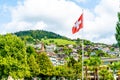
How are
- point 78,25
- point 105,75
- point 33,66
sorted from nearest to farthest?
point 78,25 → point 33,66 → point 105,75

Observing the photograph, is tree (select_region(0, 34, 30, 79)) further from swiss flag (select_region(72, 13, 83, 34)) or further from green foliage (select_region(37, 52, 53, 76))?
swiss flag (select_region(72, 13, 83, 34))

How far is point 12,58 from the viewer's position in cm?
8788

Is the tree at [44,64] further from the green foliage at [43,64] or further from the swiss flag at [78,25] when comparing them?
the swiss flag at [78,25]

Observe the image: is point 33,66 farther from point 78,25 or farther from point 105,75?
point 78,25

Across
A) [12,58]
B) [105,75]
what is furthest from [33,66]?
[105,75]

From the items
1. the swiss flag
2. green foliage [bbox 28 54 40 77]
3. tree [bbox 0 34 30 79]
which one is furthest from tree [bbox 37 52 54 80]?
the swiss flag

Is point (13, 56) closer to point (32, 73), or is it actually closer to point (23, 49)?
point (23, 49)

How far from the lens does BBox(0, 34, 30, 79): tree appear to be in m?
87.1

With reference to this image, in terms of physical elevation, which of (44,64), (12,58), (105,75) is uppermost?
(12,58)

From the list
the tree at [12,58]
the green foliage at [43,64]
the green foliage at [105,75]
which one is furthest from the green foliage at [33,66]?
the green foliage at [105,75]

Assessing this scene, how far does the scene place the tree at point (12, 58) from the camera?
87062 mm

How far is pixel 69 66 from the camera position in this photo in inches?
4872

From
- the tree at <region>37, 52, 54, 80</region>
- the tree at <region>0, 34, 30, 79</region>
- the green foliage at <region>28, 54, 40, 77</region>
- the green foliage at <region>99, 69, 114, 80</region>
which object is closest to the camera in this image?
the tree at <region>0, 34, 30, 79</region>

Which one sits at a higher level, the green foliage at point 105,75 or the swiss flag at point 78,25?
the swiss flag at point 78,25
